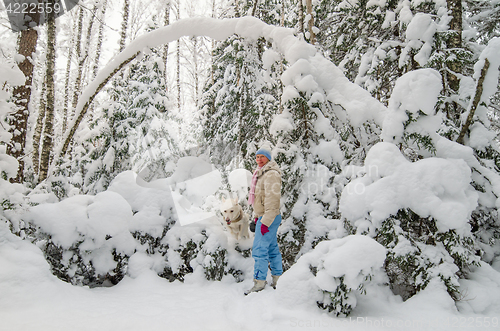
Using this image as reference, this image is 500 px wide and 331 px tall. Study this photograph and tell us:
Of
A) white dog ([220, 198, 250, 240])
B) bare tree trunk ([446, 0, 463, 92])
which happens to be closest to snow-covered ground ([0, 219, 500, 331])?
white dog ([220, 198, 250, 240])

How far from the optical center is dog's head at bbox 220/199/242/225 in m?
4.82

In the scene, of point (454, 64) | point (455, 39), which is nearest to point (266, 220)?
point (454, 64)

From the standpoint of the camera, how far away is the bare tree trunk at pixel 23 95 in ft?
18.1

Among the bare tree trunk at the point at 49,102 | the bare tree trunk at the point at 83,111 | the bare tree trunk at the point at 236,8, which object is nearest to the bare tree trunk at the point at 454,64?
the bare tree trunk at the point at 83,111

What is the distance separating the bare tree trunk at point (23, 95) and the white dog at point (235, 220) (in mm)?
4715

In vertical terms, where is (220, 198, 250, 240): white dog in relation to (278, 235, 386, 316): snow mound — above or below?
→ below

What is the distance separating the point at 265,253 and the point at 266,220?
1.69ft

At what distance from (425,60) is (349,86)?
149 centimetres

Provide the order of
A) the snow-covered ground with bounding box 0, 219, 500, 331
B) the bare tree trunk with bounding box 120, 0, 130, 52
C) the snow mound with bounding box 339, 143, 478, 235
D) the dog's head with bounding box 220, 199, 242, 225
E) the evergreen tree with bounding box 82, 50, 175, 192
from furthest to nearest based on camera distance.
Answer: the bare tree trunk with bounding box 120, 0, 130, 52
the evergreen tree with bounding box 82, 50, 175, 192
the dog's head with bounding box 220, 199, 242, 225
the snow mound with bounding box 339, 143, 478, 235
the snow-covered ground with bounding box 0, 219, 500, 331

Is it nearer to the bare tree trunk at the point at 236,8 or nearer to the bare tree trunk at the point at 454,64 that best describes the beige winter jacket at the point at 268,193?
the bare tree trunk at the point at 454,64

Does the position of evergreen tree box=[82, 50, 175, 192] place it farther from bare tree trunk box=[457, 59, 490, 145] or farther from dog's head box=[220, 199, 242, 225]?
bare tree trunk box=[457, 59, 490, 145]

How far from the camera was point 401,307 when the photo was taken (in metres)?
2.98

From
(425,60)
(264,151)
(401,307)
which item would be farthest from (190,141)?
(401,307)

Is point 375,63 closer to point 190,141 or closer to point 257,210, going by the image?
point 257,210
